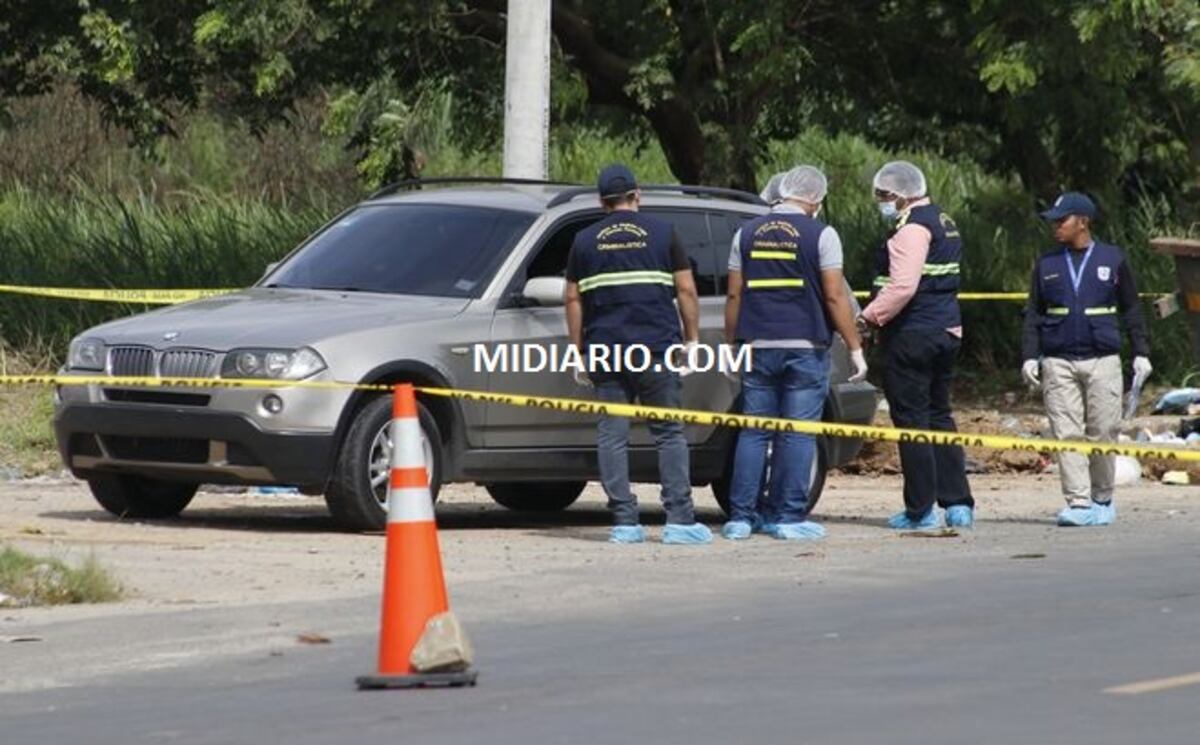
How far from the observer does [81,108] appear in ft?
134

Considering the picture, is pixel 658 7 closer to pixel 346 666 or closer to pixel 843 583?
pixel 843 583

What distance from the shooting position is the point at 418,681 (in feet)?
31.0

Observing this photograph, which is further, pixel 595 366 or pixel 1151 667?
pixel 595 366

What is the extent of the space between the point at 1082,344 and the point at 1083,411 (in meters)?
0.39

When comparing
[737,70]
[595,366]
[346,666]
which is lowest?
[346,666]

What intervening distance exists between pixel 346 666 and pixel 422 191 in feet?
20.1

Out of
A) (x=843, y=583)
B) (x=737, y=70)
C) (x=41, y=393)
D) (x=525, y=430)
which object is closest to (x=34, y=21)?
(x=41, y=393)

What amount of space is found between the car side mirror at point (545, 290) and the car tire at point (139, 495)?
2038 mm

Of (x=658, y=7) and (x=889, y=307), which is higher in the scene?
(x=658, y=7)

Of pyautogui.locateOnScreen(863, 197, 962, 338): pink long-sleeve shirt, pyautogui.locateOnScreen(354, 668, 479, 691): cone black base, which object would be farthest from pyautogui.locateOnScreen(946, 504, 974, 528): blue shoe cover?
pyautogui.locateOnScreen(354, 668, 479, 691): cone black base

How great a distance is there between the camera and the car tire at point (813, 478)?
15.7 meters

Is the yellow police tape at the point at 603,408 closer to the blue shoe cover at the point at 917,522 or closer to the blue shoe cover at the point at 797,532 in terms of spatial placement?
the blue shoe cover at the point at 797,532

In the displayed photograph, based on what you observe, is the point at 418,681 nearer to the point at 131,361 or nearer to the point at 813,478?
the point at 131,361

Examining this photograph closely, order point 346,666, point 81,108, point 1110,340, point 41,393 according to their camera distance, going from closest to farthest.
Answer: point 346,666
point 1110,340
point 41,393
point 81,108
